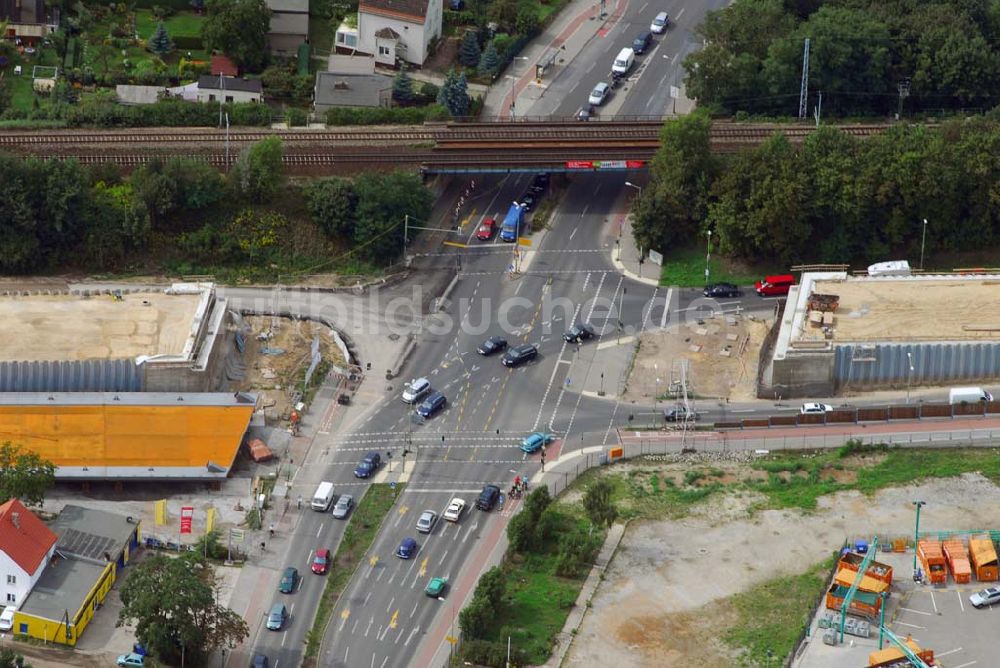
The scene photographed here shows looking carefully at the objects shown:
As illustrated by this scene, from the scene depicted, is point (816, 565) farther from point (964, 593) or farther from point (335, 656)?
point (335, 656)

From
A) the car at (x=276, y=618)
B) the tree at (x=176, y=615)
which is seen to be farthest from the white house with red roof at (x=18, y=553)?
the car at (x=276, y=618)

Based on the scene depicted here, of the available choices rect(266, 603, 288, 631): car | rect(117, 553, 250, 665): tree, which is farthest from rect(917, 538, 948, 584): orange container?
rect(117, 553, 250, 665): tree

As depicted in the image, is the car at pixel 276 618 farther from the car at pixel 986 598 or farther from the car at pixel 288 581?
the car at pixel 986 598

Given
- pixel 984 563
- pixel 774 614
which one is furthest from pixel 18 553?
pixel 984 563

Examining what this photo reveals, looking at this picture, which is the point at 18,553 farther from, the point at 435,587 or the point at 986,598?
the point at 986,598

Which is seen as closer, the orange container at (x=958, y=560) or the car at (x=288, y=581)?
the orange container at (x=958, y=560)

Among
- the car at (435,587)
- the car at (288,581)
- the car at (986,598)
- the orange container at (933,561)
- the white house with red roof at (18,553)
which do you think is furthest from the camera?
the car at (288,581)

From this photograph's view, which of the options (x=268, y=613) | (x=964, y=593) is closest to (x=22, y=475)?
(x=268, y=613)
